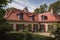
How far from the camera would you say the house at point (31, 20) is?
1394 inches

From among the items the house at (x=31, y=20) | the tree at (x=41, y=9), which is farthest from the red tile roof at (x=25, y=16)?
the tree at (x=41, y=9)

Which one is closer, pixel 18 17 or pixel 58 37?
pixel 58 37

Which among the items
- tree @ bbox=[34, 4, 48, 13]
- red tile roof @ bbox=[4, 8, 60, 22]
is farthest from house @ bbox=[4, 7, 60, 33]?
tree @ bbox=[34, 4, 48, 13]

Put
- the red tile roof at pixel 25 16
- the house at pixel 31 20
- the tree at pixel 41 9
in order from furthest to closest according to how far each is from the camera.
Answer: the tree at pixel 41 9, the house at pixel 31 20, the red tile roof at pixel 25 16

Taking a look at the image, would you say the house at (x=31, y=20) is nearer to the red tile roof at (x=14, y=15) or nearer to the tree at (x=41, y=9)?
the red tile roof at (x=14, y=15)

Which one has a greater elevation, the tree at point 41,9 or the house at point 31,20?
the tree at point 41,9

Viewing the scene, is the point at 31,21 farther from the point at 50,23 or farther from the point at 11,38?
the point at 11,38

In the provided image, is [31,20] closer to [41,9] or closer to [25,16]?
[25,16]

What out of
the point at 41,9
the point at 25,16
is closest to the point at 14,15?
the point at 25,16

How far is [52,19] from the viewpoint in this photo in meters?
37.9

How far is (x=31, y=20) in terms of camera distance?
3756 centimetres

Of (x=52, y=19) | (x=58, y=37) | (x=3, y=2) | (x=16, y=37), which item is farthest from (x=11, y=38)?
(x=52, y=19)

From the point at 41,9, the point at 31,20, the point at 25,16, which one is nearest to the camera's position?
the point at 31,20

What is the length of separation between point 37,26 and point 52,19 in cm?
383
